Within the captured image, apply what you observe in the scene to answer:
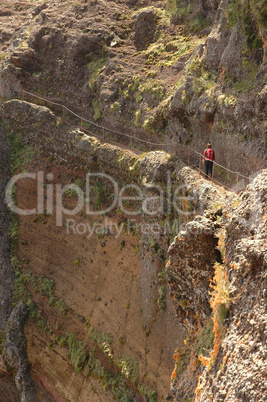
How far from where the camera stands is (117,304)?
1437 centimetres

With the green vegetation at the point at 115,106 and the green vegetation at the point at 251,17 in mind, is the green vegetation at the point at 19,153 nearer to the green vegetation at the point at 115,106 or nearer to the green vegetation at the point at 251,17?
the green vegetation at the point at 115,106

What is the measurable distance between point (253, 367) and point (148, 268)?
287 inches

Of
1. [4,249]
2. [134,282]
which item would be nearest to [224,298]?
[134,282]

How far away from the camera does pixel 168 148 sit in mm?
14453

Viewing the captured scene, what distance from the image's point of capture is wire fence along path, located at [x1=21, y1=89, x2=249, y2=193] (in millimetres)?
11062

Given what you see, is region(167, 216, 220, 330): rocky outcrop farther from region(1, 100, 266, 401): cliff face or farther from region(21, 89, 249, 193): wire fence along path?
region(21, 89, 249, 193): wire fence along path

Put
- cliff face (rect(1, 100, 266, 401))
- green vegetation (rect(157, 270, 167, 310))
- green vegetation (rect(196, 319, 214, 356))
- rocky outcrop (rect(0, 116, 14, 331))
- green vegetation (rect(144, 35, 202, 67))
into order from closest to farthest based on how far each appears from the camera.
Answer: cliff face (rect(1, 100, 266, 401)), green vegetation (rect(196, 319, 214, 356)), green vegetation (rect(157, 270, 167, 310)), green vegetation (rect(144, 35, 202, 67)), rocky outcrop (rect(0, 116, 14, 331))

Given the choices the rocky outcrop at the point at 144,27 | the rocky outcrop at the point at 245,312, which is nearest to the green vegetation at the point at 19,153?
the rocky outcrop at the point at 144,27

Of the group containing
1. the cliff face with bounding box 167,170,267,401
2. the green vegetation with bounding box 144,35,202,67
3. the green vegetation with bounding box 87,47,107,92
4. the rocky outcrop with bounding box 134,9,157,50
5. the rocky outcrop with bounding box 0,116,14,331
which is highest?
the rocky outcrop with bounding box 134,9,157,50

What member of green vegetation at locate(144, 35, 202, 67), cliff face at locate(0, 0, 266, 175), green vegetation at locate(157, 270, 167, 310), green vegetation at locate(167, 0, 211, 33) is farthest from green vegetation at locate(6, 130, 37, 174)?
green vegetation at locate(157, 270, 167, 310)

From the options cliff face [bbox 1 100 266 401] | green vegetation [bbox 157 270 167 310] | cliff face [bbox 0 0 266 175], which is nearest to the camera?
cliff face [bbox 1 100 266 401]

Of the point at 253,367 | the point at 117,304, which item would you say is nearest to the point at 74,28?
the point at 117,304

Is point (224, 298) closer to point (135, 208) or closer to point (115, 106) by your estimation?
point (135, 208)

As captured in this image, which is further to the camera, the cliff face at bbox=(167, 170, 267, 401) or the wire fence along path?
the wire fence along path
